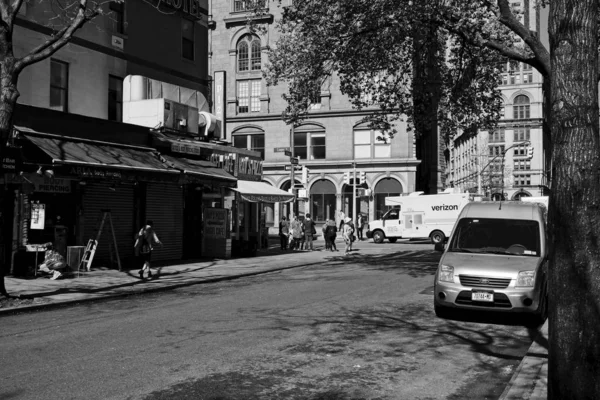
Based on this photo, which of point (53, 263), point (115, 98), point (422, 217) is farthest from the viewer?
point (422, 217)

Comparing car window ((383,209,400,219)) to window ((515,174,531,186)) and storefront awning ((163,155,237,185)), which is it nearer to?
storefront awning ((163,155,237,185))

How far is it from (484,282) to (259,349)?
3971mm

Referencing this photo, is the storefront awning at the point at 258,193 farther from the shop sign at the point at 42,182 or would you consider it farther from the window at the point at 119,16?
the shop sign at the point at 42,182

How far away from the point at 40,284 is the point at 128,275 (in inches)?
111

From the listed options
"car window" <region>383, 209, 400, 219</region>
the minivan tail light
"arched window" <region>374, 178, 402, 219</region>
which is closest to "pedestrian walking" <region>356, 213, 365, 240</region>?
"car window" <region>383, 209, 400, 219</region>

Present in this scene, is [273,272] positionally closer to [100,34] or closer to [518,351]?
[100,34]

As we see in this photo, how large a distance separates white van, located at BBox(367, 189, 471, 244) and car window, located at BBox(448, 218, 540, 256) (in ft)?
79.4

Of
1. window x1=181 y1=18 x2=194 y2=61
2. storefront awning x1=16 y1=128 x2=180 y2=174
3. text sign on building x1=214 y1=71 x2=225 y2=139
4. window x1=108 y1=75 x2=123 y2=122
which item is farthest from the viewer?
text sign on building x1=214 y1=71 x2=225 y2=139

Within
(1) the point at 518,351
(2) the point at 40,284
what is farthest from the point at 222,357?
(2) the point at 40,284

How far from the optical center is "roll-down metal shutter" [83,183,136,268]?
60.6ft

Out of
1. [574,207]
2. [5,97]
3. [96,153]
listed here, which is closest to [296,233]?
[96,153]

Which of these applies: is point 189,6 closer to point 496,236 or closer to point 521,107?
point 496,236

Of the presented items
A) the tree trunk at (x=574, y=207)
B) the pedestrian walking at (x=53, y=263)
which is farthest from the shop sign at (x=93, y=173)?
the tree trunk at (x=574, y=207)

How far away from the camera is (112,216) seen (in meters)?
19.3
